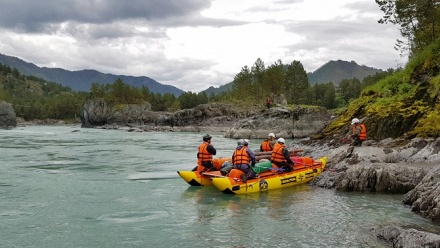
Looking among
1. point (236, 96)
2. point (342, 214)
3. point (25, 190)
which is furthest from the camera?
point (236, 96)

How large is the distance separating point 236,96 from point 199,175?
84.4m

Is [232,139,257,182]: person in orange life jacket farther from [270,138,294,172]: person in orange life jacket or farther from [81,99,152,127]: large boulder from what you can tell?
[81,99,152,127]: large boulder

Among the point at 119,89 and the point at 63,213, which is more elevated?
the point at 119,89

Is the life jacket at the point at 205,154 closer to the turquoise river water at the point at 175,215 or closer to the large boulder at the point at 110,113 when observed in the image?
the turquoise river water at the point at 175,215

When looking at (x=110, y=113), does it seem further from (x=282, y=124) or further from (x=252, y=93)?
(x=282, y=124)

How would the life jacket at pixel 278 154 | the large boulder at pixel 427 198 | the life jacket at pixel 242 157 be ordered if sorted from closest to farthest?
the large boulder at pixel 427 198 < the life jacket at pixel 242 157 < the life jacket at pixel 278 154

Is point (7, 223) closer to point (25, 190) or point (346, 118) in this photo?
point (25, 190)

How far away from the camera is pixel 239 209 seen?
13.4m

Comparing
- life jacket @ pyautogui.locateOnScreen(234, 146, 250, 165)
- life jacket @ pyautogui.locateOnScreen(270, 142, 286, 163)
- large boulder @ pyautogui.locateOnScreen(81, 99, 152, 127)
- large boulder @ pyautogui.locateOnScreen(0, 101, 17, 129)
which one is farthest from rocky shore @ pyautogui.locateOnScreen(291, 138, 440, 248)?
large boulder @ pyautogui.locateOnScreen(0, 101, 17, 129)

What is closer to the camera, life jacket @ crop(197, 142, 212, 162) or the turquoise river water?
the turquoise river water

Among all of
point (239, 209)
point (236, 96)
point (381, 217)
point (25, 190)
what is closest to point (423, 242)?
point (381, 217)

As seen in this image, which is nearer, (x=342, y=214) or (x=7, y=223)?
(x=7, y=223)

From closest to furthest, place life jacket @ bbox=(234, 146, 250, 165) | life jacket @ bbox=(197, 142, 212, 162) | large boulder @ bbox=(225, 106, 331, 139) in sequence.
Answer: life jacket @ bbox=(234, 146, 250, 165) < life jacket @ bbox=(197, 142, 212, 162) < large boulder @ bbox=(225, 106, 331, 139)

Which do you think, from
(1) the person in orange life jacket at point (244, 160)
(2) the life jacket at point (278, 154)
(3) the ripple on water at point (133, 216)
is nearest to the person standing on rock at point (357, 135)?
(2) the life jacket at point (278, 154)
